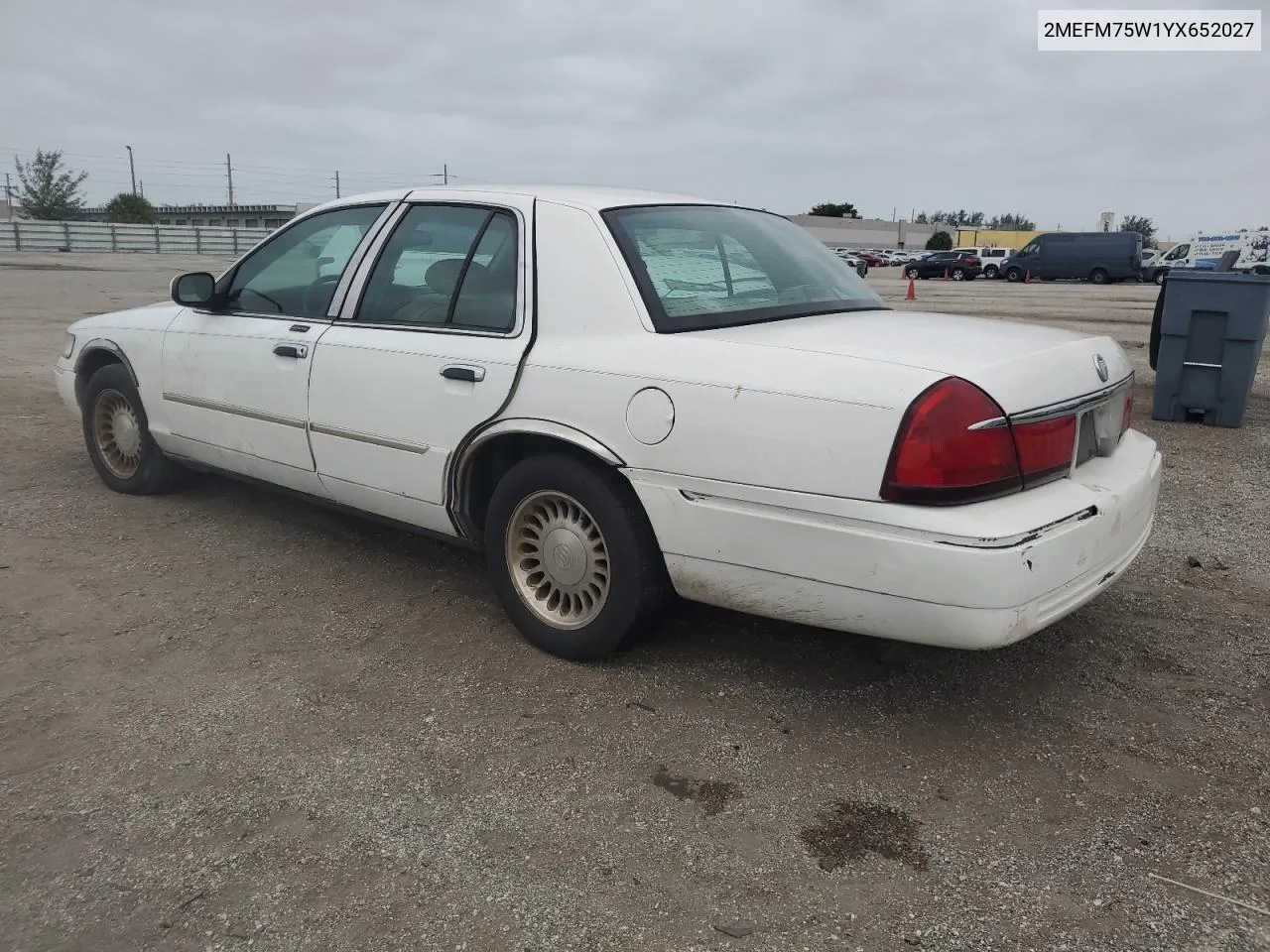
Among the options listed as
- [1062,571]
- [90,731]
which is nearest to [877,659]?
[1062,571]

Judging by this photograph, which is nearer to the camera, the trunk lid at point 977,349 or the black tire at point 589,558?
the trunk lid at point 977,349

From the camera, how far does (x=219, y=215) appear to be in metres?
82.1

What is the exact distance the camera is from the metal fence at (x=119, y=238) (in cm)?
4372

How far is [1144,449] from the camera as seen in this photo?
3.50m

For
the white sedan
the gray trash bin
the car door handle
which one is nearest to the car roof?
the white sedan

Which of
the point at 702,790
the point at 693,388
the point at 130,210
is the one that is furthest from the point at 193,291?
the point at 130,210

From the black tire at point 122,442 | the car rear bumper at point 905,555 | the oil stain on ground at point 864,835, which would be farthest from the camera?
the black tire at point 122,442

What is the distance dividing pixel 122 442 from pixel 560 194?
3029 millimetres

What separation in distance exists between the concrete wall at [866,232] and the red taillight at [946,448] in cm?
8467

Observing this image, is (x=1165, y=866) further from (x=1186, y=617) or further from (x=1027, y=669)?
(x=1186, y=617)

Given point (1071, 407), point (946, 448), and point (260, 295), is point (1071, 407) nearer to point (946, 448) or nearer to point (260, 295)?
point (946, 448)

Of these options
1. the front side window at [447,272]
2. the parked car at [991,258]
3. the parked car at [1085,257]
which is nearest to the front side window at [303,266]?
the front side window at [447,272]

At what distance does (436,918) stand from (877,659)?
1.86 m

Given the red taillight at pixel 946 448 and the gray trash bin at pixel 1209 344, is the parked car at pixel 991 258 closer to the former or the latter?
the gray trash bin at pixel 1209 344
